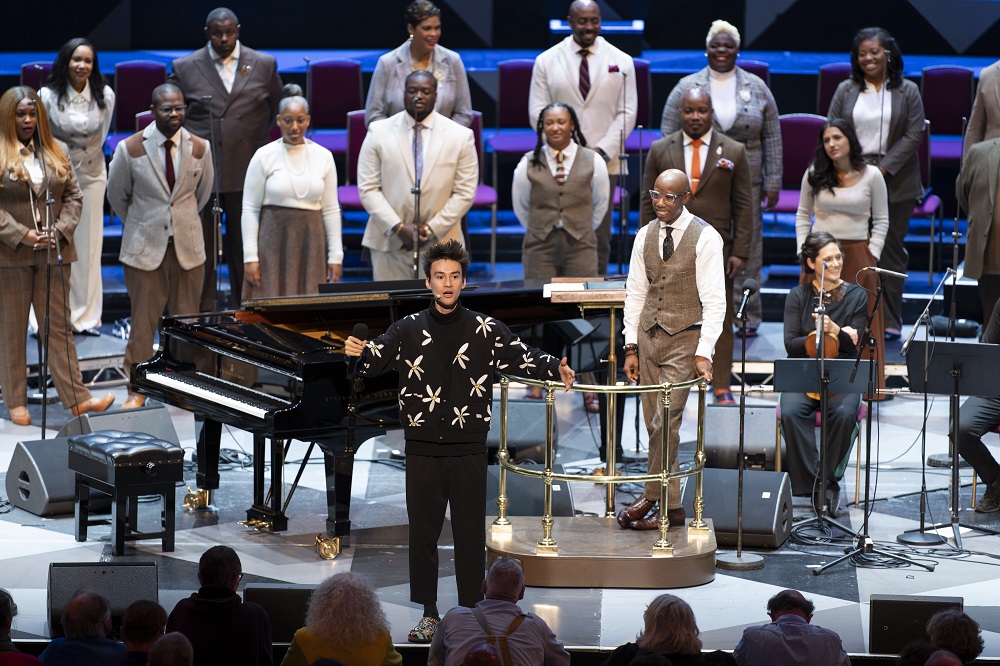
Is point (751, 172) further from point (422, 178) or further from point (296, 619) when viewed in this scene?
point (296, 619)

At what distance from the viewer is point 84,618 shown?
4.57m

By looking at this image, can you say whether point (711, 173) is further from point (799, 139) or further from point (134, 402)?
point (134, 402)

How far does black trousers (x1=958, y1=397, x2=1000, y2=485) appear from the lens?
7293 mm

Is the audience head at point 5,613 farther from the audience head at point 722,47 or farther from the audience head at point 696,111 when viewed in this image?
the audience head at point 722,47

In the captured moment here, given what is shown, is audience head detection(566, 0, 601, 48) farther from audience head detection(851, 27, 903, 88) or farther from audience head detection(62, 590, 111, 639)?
audience head detection(62, 590, 111, 639)

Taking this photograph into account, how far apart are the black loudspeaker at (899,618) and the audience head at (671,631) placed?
1037 millimetres

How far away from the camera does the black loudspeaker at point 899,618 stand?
5.18m

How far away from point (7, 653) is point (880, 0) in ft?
30.9

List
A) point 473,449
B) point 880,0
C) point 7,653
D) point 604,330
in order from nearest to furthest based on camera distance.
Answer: point 7,653, point 473,449, point 604,330, point 880,0

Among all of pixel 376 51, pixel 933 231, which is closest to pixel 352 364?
pixel 933 231

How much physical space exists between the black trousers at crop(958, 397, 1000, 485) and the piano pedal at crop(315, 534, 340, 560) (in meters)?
2.98

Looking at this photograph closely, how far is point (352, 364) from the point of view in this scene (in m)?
6.52

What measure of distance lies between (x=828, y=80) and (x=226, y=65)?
4170 mm

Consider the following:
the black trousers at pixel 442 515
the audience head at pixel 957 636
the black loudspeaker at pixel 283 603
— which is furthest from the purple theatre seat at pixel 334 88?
the audience head at pixel 957 636
